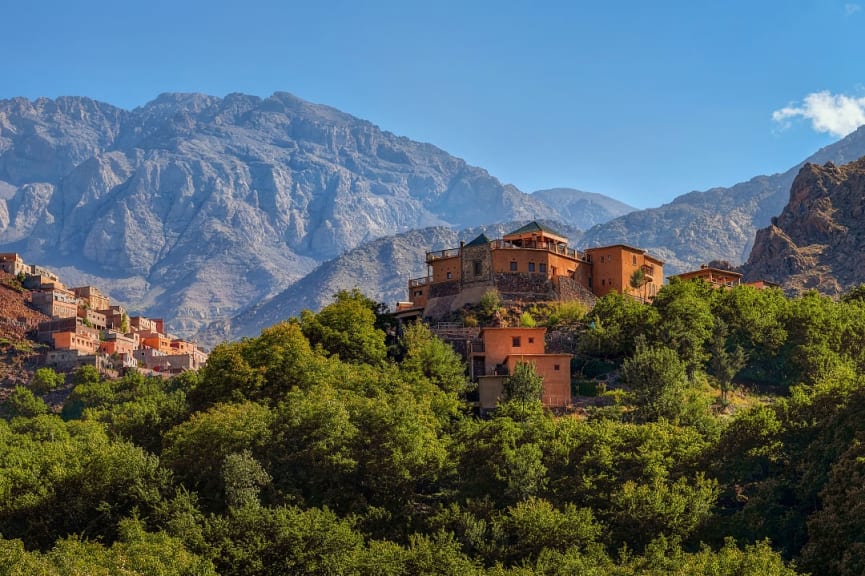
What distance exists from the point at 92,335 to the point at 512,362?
317 feet

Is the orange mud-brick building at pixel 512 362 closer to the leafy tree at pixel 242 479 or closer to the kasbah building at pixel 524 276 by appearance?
the kasbah building at pixel 524 276

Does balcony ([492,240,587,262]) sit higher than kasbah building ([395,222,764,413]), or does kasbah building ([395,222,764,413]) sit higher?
balcony ([492,240,587,262])

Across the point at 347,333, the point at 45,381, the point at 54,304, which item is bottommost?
the point at 45,381

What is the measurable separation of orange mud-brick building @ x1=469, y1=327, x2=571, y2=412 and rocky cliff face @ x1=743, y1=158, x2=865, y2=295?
3188 inches

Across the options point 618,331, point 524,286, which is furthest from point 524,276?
point 618,331

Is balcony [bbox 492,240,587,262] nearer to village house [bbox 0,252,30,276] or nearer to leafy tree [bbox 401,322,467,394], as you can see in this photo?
leafy tree [bbox 401,322,467,394]

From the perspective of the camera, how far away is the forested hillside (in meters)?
53.8

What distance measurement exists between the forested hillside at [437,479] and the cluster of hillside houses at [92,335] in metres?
71.3

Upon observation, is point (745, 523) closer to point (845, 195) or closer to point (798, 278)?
point (798, 278)

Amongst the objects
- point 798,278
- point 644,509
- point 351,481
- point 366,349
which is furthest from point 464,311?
point 798,278

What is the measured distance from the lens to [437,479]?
205ft

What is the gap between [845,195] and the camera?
16725cm

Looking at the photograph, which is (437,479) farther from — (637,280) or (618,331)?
(637,280)

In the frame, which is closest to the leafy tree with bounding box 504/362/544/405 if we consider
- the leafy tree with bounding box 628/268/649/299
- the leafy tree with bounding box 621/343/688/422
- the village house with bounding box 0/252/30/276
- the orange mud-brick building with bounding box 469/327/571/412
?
the orange mud-brick building with bounding box 469/327/571/412
